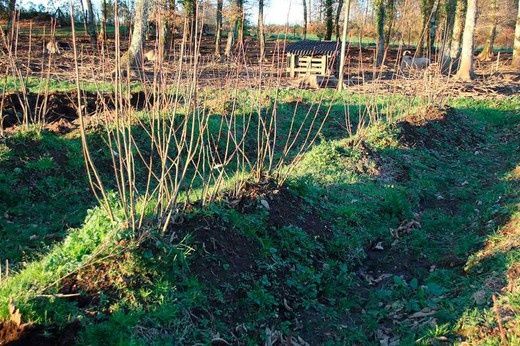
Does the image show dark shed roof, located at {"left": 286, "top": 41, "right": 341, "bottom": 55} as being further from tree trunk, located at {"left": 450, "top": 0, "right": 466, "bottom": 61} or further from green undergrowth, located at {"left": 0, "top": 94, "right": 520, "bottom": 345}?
green undergrowth, located at {"left": 0, "top": 94, "right": 520, "bottom": 345}

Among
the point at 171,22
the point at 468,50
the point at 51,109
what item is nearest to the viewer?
the point at 51,109

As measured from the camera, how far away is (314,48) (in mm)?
19812

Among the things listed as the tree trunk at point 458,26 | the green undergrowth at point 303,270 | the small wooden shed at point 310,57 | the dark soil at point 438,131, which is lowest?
the green undergrowth at point 303,270

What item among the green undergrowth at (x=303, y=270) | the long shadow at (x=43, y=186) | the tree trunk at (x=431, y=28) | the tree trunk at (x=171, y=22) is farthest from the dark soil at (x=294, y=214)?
the tree trunk at (x=431, y=28)

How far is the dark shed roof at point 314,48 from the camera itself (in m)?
19.6

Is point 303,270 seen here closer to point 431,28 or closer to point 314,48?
point 314,48

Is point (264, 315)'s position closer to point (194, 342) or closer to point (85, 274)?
point (194, 342)

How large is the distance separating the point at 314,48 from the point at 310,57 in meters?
0.40

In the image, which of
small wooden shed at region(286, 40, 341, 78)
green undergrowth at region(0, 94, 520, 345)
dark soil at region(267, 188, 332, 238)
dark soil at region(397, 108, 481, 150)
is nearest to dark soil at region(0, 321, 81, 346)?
green undergrowth at region(0, 94, 520, 345)

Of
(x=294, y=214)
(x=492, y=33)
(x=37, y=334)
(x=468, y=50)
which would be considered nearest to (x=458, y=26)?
(x=468, y=50)

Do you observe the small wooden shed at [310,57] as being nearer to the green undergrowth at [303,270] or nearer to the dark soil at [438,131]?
the dark soil at [438,131]

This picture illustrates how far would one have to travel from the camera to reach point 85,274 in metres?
3.62

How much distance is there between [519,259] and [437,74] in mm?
9247

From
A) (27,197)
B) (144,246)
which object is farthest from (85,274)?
(27,197)
